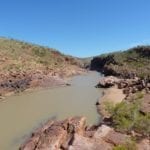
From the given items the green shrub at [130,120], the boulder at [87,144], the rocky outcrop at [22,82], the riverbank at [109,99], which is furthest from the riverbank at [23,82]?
the boulder at [87,144]

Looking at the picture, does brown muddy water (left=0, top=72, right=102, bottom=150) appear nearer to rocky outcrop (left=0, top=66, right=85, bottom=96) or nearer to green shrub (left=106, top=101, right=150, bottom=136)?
rocky outcrop (left=0, top=66, right=85, bottom=96)

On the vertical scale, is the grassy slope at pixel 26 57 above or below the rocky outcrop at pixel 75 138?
above

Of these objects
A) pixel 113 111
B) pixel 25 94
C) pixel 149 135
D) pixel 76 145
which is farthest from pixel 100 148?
pixel 25 94

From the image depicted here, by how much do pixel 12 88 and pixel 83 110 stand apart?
20.4m

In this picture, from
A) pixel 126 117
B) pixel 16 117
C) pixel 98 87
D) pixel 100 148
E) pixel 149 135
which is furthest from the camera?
pixel 98 87

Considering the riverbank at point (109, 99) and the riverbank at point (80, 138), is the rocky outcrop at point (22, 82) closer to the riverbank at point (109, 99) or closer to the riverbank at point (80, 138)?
the riverbank at point (109, 99)

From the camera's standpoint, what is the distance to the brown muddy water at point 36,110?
2629 cm

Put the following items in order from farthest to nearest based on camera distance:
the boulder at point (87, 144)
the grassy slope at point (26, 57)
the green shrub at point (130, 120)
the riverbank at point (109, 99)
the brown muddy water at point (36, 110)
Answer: the grassy slope at point (26, 57) → the riverbank at point (109, 99) → the brown muddy water at point (36, 110) → the green shrub at point (130, 120) → the boulder at point (87, 144)

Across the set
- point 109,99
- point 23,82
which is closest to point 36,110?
point 109,99

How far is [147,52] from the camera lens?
97.1 m

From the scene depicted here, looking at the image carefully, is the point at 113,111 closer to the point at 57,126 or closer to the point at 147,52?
the point at 57,126

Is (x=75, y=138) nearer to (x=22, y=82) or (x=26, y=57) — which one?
(x=22, y=82)

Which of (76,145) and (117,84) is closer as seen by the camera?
(76,145)

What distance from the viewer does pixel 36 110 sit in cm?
3606
